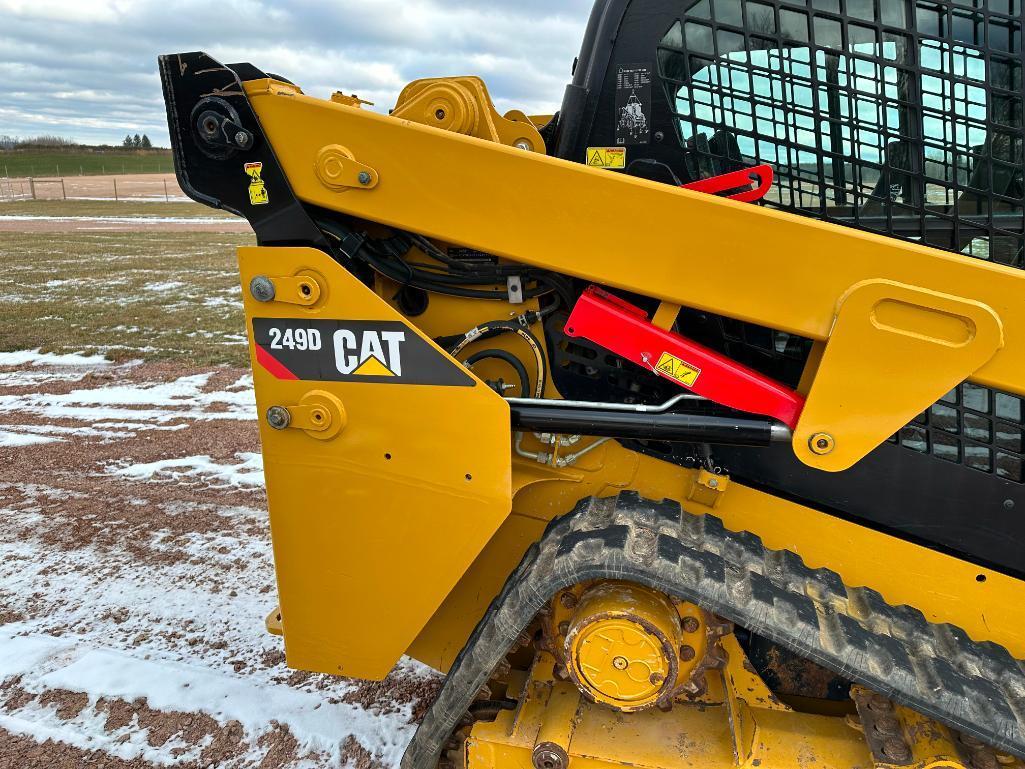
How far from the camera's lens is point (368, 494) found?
83.4 inches

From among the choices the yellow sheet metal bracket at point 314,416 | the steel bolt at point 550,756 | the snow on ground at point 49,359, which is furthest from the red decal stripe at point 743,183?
the snow on ground at point 49,359

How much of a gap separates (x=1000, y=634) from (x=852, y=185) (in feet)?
4.44

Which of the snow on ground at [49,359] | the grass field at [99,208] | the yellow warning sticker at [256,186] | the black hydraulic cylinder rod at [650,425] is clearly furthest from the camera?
the grass field at [99,208]

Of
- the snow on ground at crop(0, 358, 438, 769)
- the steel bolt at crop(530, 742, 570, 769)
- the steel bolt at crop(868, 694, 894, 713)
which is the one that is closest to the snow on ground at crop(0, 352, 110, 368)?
the snow on ground at crop(0, 358, 438, 769)

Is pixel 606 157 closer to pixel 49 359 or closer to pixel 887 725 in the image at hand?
pixel 887 725

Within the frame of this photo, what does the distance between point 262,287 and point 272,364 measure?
0.74 ft

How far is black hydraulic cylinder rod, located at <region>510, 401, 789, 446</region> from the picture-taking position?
6.11 ft

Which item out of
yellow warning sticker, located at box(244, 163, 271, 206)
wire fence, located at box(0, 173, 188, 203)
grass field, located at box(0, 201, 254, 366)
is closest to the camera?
yellow warning sticker, located at box(244, 163, 271, 206)

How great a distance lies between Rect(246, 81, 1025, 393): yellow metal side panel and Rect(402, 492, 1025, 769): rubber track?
616mm

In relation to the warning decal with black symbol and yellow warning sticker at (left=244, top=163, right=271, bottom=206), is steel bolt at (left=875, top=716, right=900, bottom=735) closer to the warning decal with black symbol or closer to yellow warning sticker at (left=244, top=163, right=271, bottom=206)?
the warning decal with black symbol

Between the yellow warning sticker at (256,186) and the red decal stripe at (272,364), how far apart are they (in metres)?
0.42

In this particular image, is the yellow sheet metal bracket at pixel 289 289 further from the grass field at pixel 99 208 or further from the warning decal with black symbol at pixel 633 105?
the grass field at pixel 99 208

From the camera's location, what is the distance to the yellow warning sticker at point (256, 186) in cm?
198

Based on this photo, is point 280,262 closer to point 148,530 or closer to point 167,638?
point 167,638
